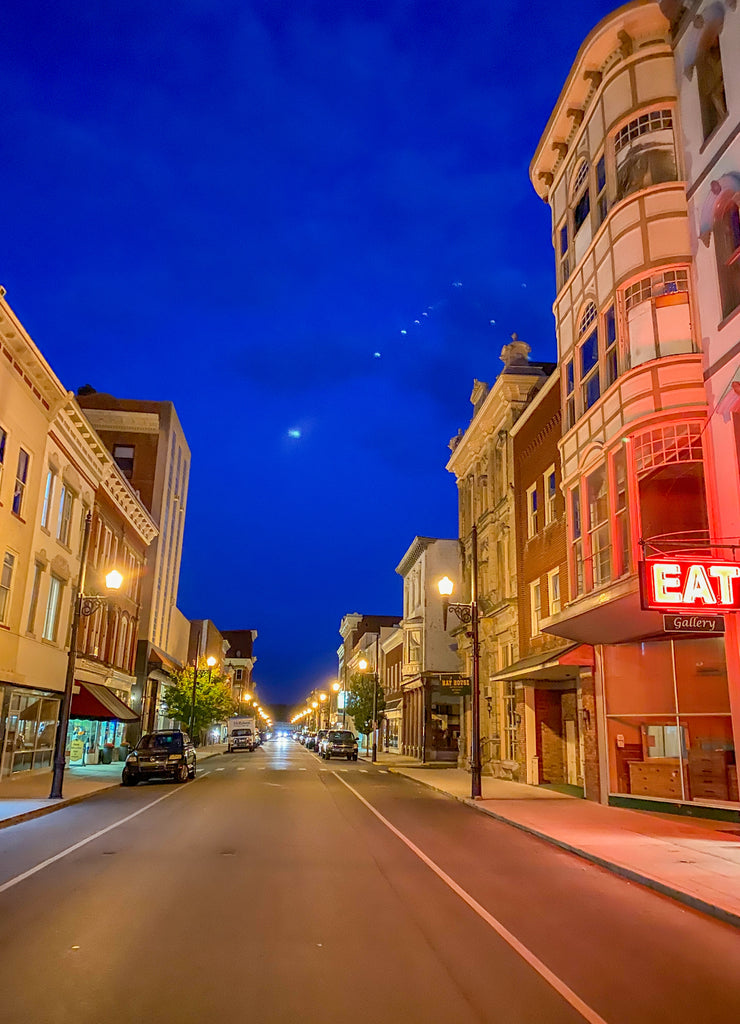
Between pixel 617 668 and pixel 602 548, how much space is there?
3.35 metres

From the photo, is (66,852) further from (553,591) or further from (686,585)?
(553,591)

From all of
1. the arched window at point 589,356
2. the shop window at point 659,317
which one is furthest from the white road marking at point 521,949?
the arched window at point 589,356

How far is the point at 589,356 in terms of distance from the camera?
21188 millimetres

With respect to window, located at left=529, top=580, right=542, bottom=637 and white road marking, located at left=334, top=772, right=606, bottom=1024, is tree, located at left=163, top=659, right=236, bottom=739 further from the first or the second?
white road marking, located at left=334, top=772, right=606, bottom=1024

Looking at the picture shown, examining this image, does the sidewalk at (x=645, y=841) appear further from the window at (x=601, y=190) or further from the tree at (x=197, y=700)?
the tree at (x=197, y=700)

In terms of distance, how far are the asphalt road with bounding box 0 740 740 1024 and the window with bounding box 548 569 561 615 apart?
1214 cm

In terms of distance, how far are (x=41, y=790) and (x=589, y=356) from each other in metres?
19.5

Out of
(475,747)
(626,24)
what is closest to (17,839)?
(475,747)

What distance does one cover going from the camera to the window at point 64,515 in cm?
2984

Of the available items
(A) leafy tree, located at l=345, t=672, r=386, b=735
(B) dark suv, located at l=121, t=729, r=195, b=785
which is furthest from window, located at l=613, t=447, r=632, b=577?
(A) leafy tree, located at l=345, t=672, r=386, b=735

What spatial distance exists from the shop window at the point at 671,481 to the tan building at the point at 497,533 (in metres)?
12.8

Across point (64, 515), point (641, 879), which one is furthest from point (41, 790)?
point (641, 879)

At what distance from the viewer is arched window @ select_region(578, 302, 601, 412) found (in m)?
20.5

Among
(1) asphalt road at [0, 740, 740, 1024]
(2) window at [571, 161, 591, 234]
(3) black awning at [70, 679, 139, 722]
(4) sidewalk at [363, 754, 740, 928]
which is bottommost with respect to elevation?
(1) asphalt road at [0, 740, 740, 1024]
